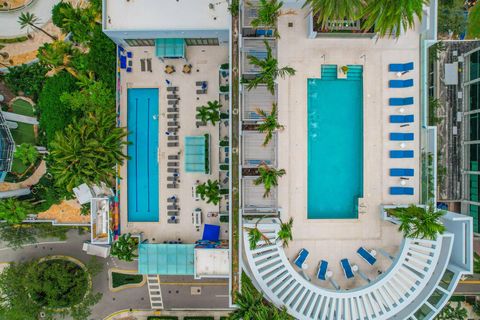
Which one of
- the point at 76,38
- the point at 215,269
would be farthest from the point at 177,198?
the point at 76,38

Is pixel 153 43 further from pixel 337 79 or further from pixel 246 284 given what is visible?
pixel 246 284

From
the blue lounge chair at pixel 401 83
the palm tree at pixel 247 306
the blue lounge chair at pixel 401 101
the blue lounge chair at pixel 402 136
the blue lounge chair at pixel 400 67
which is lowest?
the palm tree at pixel 247 306

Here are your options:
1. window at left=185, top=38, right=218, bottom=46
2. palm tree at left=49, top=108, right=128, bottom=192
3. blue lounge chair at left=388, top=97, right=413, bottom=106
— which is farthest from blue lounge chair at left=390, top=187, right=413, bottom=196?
palm tree at left=49, top=108, right=128, bottom=192

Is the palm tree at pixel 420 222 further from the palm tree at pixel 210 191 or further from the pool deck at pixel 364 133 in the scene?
the palm tree at pixel 210 191

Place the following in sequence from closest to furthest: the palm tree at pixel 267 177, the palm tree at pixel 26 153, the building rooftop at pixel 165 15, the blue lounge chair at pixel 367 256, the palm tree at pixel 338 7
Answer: the palm tree at pixel 338 7 → the palm tree at pixel 267 177 → the blue lounge chair at pixel 367 256 → the building rooftop at pixel 165 15 → the palm tree at pixel 26 153

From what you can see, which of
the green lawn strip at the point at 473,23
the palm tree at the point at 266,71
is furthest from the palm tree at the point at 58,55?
the green lawn strip at the point at 473,23

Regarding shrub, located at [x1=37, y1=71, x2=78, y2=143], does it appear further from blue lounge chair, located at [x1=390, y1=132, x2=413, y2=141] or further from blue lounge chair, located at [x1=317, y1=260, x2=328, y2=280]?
blue lounge chair, located at [x1=390, y1=132, x2=413, y2=141]
